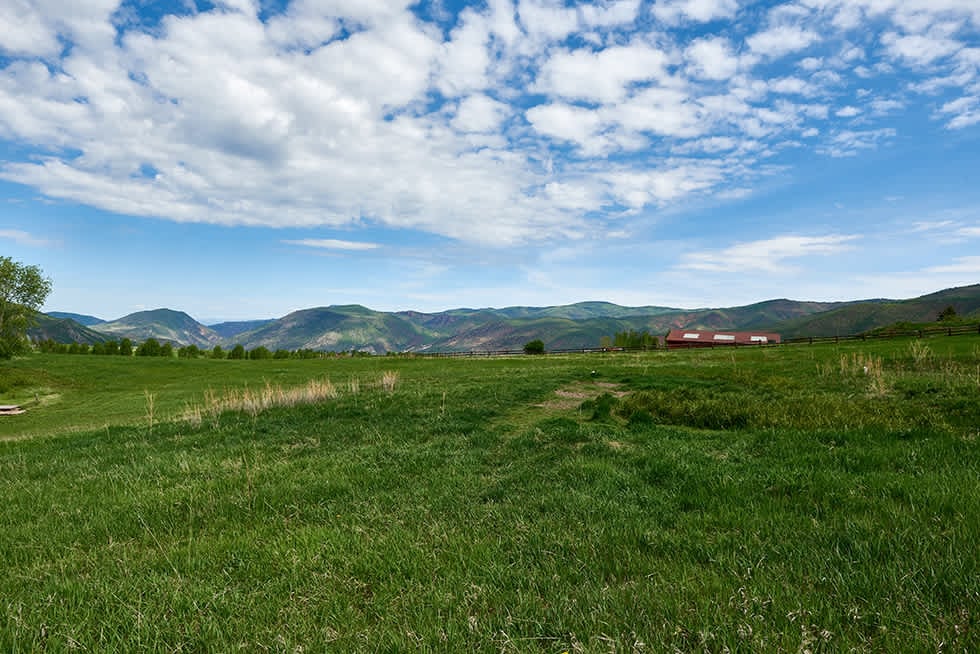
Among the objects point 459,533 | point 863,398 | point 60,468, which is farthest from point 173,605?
point 863,398

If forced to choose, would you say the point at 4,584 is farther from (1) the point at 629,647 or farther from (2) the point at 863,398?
(2) the point at 863,398

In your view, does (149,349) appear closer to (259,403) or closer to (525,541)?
(259,403)

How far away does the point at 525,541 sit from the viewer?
498 centimetres

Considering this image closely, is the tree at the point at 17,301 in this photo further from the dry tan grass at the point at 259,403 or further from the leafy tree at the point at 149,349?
the dry tan grass at the point at 259,403

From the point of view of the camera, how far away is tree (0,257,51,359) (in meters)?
52.2

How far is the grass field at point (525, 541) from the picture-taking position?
336cm

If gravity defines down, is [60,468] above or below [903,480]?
below

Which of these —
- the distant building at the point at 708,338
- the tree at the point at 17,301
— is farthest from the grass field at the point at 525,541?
the distant building at the point at 708,338

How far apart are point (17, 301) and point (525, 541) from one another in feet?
274

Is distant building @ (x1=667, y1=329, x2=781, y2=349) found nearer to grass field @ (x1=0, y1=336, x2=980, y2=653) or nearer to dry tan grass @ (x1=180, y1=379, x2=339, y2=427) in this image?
dry tan grass @ (x1=180, y1=379, x2=339, y2=427)

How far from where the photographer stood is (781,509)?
5.45m

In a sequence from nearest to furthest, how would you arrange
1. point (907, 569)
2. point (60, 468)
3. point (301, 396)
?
point (907, 569)
point (60, 468)
point (301, 396)

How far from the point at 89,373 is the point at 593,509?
65712mm

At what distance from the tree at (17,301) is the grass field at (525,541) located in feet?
199
